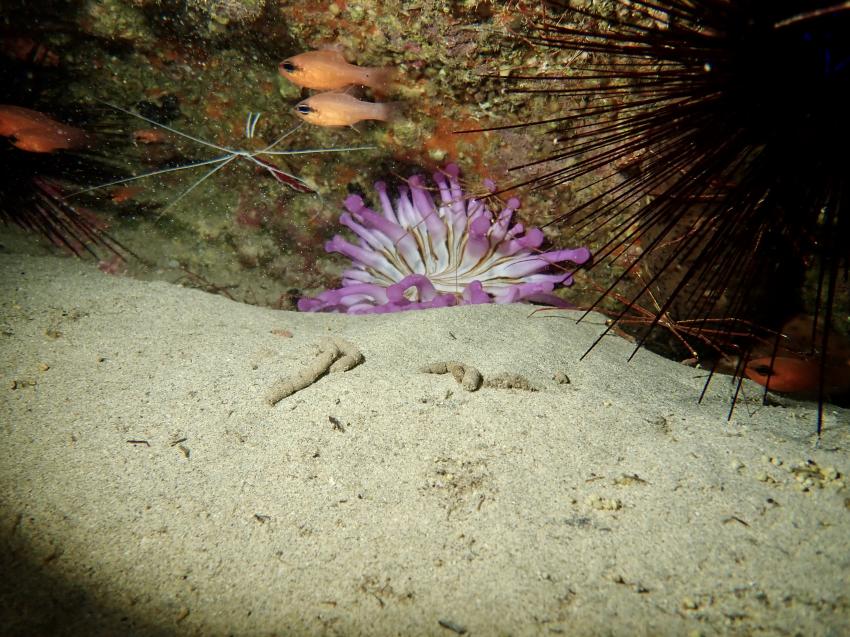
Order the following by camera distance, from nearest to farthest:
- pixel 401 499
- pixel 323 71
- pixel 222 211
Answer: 1. pixel 401 499
2. pixel 323 71
3. pixel 222 211

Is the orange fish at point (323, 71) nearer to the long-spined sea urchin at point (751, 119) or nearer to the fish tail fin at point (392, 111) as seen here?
the fish tail fin at point (392, 111)

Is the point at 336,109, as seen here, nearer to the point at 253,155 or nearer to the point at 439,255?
the point at 253,155

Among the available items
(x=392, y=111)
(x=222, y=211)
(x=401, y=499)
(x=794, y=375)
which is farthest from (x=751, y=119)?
(x=222, y=211)

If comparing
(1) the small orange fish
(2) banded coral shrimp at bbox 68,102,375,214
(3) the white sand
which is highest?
(1) the small orange fish

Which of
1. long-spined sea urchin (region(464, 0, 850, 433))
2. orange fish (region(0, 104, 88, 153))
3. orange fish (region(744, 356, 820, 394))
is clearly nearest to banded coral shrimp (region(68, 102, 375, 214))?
orange fish (region(0, 104, 88, 153))

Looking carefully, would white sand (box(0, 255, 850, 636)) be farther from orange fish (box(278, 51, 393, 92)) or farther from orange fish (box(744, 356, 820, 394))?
orange fish (box(278, 51, 393, 92))

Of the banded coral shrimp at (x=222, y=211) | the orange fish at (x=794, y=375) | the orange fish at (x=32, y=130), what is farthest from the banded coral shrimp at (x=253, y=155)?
the orange fish at (x=794, y=375)

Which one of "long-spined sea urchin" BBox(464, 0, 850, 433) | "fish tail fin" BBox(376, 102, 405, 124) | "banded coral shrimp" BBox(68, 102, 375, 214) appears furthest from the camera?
"banded coral shrimp" BBox(68, 102, 375, 214)
